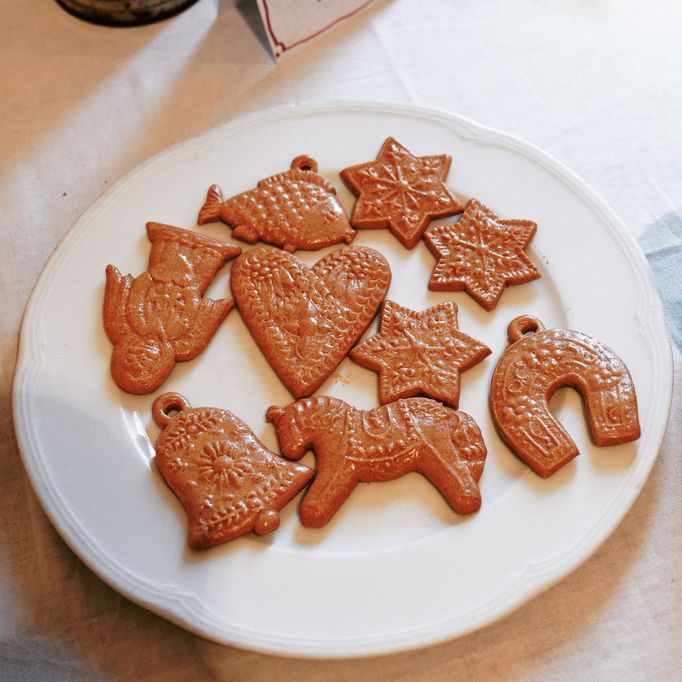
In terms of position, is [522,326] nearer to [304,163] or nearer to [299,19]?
[304,163]

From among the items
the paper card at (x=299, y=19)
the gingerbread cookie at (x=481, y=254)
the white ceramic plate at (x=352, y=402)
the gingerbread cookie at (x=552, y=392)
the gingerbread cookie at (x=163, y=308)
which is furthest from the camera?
the paper card at (x=299, y=19)

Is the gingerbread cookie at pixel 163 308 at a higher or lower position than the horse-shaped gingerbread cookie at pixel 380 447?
higher

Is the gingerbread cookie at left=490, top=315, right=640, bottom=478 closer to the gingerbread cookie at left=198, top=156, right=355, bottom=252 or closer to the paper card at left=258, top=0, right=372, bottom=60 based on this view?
the gingerbread cookie at left=198, top=156, right=355, bottom=252

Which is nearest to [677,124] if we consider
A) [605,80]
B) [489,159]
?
[605,80]

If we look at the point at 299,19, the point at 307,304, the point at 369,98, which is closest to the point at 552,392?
the point at 307,304

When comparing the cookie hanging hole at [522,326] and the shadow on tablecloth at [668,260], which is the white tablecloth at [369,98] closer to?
the shadow on tablecloth at [668,260]

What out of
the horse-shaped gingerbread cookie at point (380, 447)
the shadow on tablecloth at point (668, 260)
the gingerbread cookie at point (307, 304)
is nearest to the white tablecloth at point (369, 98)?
the shadow on tablecloth at point (668, 260)

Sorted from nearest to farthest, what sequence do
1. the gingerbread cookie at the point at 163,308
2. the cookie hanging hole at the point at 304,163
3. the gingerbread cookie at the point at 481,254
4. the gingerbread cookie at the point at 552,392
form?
the gingerbread cookie at the point at 552,392 → the gingerbread cookie at the point at 163,308 → the gingerbread cookie at the point at 481,254 → the cookie hanging hole at the point at 304,163
